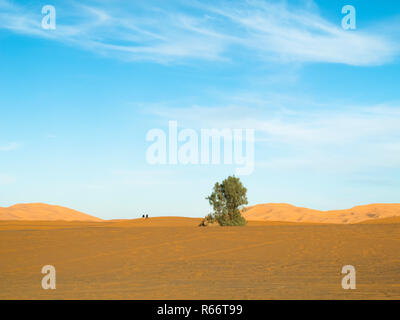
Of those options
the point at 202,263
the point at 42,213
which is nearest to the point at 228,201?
the point at 202,263

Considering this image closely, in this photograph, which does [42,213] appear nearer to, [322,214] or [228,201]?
[322,214]

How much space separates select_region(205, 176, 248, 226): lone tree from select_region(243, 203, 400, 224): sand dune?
32543mm

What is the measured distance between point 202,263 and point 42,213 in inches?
3405

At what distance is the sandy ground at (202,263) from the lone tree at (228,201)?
31.1ft

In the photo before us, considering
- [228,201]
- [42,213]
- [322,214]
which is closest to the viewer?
[228,201]

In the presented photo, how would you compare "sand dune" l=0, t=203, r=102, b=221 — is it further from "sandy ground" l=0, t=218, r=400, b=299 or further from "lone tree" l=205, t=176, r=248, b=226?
"sandy ground" l=0, t=218, r=400, b=299

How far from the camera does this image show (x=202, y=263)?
656 inches

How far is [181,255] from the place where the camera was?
1912 cm

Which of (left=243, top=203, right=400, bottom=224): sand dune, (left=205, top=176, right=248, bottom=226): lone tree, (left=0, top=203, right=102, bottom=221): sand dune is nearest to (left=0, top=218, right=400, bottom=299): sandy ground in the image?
(left=205, top=176, right=248, bottom=226): lone tree
